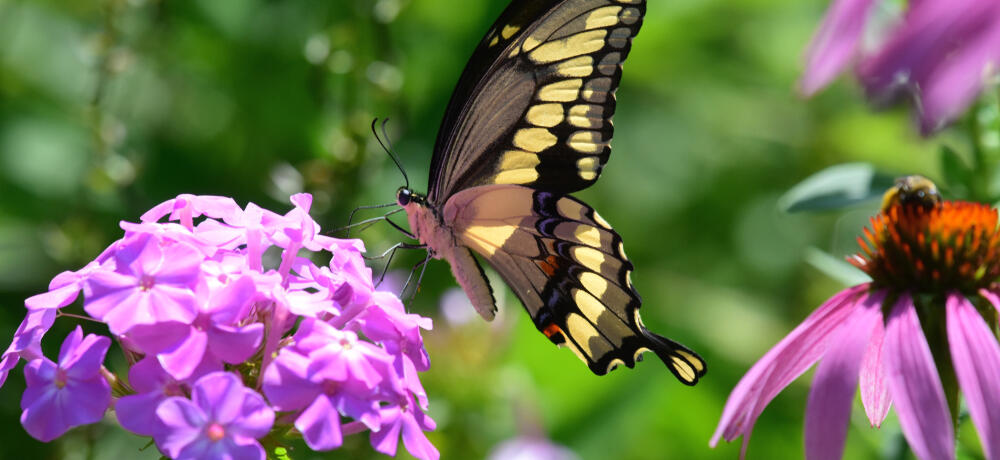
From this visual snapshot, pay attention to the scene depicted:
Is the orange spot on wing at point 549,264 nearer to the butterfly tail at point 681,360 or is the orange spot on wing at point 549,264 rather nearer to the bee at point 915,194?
the butterfly tail at point 681,360

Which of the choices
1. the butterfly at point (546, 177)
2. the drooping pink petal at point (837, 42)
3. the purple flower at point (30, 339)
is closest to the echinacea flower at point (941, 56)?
the drooping pink petal at point (837, 42)

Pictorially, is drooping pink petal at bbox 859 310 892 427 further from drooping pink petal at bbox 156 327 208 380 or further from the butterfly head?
drooping pink petal at bbox 156 327 208 380

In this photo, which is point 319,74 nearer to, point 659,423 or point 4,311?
point 4,311

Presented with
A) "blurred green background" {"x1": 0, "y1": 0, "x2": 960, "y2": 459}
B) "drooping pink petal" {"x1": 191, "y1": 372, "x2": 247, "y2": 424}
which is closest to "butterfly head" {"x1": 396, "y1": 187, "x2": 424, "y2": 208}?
"blurred green background" {"x1": 0, "y1": 0, "x2": 960, "y2": 459}

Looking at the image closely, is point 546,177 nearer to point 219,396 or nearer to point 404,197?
point 404,197

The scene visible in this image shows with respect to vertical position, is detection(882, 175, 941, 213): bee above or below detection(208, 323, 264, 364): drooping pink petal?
above

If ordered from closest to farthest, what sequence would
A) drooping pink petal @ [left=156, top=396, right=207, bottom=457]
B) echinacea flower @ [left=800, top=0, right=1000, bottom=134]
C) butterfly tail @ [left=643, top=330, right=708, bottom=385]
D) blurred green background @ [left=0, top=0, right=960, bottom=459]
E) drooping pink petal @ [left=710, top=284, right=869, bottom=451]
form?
1. echinacea flower @ [left=800, top=0, right=1000, bottom=134]
2. drooping pink petal @ [left=156, top=396, right=207, bottom=457]
3. drooping pink petal @ [left=710, top=284, right=869, bottom=451]
4. butterfly tail @ [left=643, top=330, right=708, bottom=385]
5. blurred green background @ [left=0, top=0, right=960, bottom=459]

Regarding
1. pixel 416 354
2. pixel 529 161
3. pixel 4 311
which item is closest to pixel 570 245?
pixel 529 161

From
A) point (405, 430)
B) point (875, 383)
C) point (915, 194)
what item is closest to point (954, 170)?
point (915, 194)
